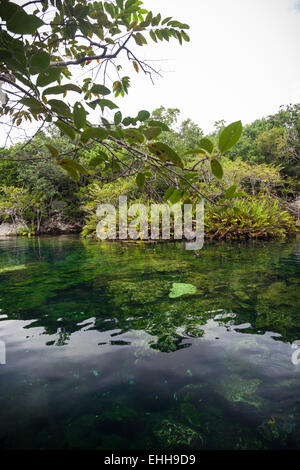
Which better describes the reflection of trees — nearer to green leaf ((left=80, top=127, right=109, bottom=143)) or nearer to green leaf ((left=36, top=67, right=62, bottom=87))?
green leaf ((left=80, top=127, right=109, bottom=143))

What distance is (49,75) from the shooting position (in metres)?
0.61

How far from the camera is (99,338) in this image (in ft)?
5.45

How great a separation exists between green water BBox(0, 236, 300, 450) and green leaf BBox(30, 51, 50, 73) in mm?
1226

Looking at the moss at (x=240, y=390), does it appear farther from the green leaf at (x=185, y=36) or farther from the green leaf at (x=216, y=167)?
the green leaf at (x=185, y=36)

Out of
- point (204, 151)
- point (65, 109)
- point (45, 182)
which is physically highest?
point (45, 182)

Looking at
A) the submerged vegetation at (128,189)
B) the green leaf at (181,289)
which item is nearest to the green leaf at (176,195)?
the green leaf at (181,289)

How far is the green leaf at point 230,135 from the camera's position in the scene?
61 centimetres

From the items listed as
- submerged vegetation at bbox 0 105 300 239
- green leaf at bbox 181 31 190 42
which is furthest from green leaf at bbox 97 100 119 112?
submerged vegetation at bbox 0 105 300 239

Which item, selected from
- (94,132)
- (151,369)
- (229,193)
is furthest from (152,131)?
(151,369)

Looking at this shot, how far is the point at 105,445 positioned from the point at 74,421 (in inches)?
6.9

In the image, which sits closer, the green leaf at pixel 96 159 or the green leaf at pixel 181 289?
the green leaf at pixel 96 159

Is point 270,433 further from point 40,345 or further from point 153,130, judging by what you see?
point 40,345

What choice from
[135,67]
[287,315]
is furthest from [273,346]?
[135,67]

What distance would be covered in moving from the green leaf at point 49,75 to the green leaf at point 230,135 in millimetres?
454
